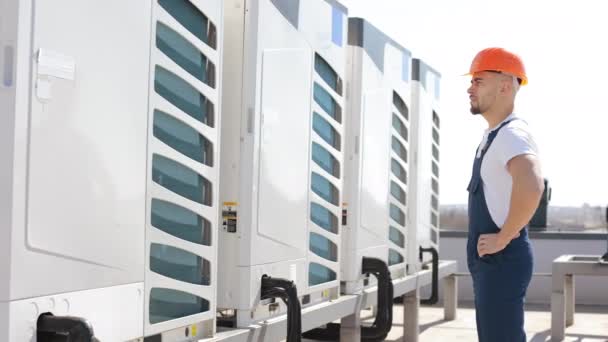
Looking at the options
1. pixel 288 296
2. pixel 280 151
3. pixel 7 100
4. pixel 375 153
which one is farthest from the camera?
pixel 375 153

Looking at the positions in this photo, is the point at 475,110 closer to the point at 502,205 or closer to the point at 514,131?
the point at 514,131

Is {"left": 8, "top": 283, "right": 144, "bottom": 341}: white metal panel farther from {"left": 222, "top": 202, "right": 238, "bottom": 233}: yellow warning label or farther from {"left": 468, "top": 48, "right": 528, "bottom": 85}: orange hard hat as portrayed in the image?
{"left": 468, "top": 48, "right": 528, "bottom": 85}: orange hard hat

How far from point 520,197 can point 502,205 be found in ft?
0.51

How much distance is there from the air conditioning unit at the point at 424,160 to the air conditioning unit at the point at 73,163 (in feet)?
14.2

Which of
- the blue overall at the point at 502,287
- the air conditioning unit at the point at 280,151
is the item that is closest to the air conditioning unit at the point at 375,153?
the air conditioning unit at the point at 280,151

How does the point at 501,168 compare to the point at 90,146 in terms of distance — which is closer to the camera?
the point at 90,146

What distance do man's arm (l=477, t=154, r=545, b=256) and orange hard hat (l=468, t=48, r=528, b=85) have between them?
0.38 m

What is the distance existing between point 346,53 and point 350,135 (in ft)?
1.78

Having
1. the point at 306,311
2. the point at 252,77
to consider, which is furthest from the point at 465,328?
the point at 252,77

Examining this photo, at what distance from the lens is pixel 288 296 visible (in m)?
4.05

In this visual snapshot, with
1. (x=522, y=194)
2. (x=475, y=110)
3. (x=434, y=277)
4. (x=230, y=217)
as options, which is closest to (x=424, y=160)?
(x=434, y=277)

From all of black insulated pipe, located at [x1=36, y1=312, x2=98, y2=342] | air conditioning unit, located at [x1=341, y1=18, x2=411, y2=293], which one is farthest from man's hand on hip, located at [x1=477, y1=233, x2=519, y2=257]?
air conditioning unit, located at [x1=341, y1=18, x2=411, y2=293]

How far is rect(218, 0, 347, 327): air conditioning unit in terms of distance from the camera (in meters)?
3.85

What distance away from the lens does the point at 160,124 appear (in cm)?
315
